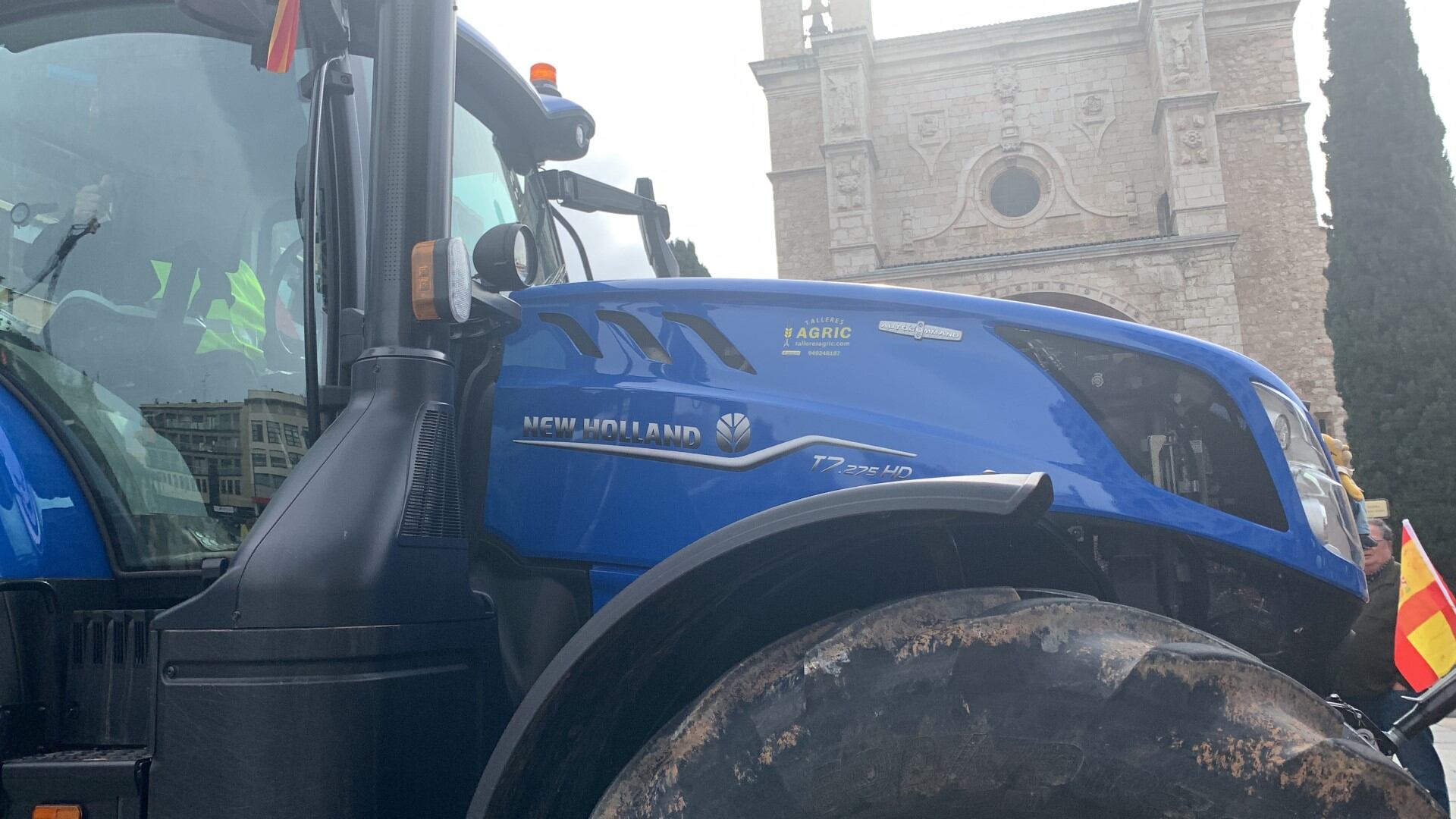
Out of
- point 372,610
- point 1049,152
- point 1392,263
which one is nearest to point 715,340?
point 372,610

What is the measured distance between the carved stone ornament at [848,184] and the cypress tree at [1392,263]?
38.7 feet

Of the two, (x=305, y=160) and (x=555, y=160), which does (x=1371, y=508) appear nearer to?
(x=555, y=160)

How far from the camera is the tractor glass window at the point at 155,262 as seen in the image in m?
2.22

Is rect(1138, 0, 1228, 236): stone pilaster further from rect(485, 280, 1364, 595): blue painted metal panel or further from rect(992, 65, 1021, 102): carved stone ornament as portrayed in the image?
rect(485, 280, 1364, 595): blue painted metal panel

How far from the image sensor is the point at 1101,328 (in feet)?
6.85

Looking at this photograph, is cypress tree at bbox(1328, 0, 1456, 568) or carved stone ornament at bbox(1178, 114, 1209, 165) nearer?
cypress tree at bbox(1328, 0, 1456, 568)

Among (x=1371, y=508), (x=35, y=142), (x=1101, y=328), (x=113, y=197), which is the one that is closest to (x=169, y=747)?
(x=113, y=197)

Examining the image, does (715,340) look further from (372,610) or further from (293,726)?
(293,726)

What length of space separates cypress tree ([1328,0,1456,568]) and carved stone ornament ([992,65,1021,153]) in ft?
35.4

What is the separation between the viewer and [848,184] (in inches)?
1080

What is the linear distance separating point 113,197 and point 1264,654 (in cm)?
266

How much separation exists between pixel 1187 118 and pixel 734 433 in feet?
→ 91.2

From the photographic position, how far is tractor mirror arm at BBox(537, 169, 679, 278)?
3326 mm

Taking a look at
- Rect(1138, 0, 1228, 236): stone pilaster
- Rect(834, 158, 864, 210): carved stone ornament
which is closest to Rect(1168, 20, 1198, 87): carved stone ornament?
Rect(1138, 0, 1228, 236): stone pilaster
